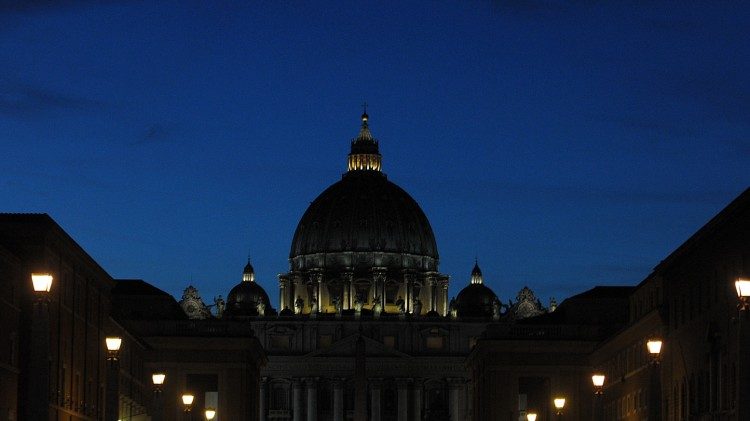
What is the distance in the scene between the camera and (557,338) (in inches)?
5369

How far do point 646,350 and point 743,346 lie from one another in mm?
40087

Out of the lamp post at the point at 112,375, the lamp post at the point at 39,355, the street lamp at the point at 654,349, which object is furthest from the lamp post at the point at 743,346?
the lamp post at the point at 112,375

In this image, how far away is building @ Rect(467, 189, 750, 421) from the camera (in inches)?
2542

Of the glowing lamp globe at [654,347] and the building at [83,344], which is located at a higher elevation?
the building at [83,344]

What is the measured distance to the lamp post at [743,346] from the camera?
42250 millimetres

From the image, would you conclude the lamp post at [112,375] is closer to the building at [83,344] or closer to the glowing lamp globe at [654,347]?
the building at [83,344]

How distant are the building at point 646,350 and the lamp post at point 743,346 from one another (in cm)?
7

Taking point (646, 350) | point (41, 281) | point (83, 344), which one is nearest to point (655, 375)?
point (41, 281)

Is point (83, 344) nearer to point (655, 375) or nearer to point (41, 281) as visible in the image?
point (655, 375)

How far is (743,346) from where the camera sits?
49.1 metres

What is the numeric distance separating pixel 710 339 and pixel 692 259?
7695 millimetres

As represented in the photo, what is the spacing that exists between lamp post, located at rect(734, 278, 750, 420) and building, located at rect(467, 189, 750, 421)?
7cm

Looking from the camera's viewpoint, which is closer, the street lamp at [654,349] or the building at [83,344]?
the building at [83,344]

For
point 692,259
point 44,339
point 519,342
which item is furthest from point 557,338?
point 44,339
